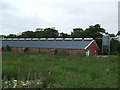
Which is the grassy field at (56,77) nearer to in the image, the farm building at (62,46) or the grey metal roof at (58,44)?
the farm building at (62,46)

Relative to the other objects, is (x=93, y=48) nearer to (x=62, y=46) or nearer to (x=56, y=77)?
(x=62, y=46)

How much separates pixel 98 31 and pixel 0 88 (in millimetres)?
46923

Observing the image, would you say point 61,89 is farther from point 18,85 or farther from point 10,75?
point 10,75

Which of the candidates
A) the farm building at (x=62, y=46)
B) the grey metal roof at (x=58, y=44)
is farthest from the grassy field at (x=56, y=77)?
the grey metal roof at (x=58, y=44)

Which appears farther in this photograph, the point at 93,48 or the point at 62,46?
the point at 93,48

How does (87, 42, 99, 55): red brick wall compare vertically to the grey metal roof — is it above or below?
below

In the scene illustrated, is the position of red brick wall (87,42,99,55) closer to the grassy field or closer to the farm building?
the farm building

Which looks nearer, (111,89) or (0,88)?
(0,88)

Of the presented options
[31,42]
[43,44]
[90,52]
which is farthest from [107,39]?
[31,42]

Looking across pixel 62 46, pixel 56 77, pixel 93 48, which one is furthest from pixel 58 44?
pixel 56 77

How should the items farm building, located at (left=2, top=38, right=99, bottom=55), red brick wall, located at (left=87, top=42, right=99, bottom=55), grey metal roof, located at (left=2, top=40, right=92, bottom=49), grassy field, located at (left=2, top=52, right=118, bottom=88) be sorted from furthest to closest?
red brick wall, located at (left=87, top=42, right=99, bottom=55) → grey metal roof, located at (left=2, top=40, right=92, bottom=49) → farm building, located at (left=2, top=38, right=99, bottom=55) → grassy field, located at (left=2, top=52, right=118, bottom=88)

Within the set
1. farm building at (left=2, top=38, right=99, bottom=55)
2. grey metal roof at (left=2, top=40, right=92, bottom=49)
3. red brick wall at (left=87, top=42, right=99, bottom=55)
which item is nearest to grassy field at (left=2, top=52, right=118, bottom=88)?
farm building at (left=2, top=38, right=99, bottom=55)

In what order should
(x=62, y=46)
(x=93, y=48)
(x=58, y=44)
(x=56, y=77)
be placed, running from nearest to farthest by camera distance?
1. (x=56, y=77)
2. (x=62, y=46)
3. (x=93, y=48)
4. (x=58, y=44)

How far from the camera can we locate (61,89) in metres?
3.55
